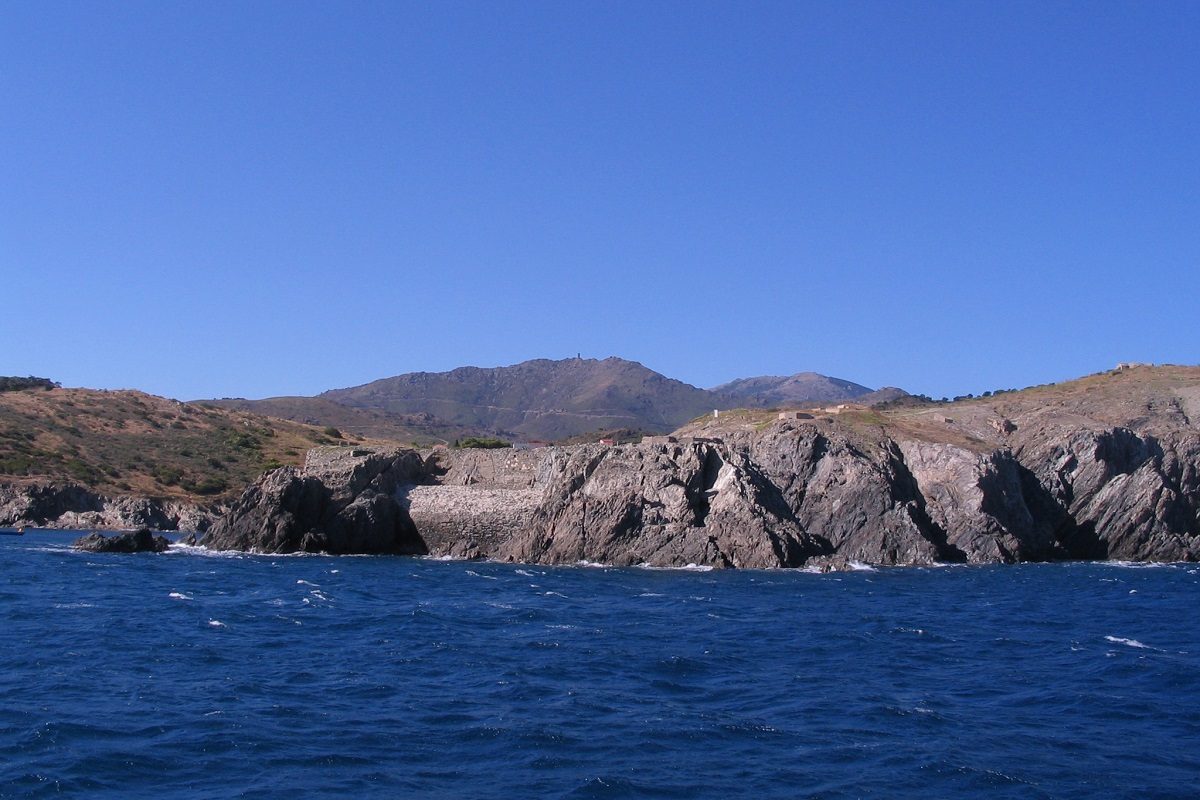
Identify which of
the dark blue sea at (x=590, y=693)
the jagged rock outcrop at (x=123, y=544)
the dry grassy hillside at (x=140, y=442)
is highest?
the dry grassy hillside at (x=140, y=442)

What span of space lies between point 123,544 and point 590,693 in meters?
38.4

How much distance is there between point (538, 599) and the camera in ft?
118

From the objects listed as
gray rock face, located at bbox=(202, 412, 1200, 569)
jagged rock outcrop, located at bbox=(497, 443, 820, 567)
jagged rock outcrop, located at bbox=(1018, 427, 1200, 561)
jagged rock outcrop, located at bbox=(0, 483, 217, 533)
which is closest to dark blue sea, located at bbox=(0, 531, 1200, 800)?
jagged rock outcrop, located at bbox=(497, 443, 820, 567)

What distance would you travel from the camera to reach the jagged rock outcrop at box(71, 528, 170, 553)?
52656 millimetres

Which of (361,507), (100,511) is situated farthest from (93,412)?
(361,507)

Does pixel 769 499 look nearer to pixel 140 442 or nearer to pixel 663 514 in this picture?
pixel 663 514

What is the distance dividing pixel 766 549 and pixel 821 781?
31.2 meters

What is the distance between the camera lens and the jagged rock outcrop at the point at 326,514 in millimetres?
54281

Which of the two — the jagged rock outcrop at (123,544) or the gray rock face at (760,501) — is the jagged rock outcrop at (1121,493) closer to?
the gray rock face at (760,501)

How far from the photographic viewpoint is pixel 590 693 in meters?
21.6

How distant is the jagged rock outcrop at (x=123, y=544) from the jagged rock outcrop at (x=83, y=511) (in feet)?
63.8

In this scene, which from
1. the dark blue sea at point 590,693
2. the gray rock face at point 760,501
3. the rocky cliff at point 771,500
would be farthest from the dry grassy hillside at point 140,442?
the dark blue sea at point 590,693

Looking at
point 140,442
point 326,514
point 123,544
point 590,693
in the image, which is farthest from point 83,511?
point 590,693

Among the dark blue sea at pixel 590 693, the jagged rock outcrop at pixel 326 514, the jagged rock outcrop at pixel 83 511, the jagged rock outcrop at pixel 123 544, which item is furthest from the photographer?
the jagged rock outcrop at pixel 83 511
